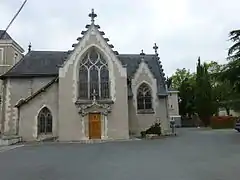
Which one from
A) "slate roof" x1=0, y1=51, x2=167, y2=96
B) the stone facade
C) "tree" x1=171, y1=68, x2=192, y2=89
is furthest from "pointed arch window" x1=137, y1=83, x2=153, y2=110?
"tree" x1=171, y1=68, x2=192, y2=89

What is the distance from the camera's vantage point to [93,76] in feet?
103

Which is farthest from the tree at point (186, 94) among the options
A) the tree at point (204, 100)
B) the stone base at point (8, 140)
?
the stone base at point (8, 140)

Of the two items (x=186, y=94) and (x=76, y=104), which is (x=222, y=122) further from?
(x=76, y=104)

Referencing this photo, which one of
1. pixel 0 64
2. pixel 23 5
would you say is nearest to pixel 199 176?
pixel 23 5

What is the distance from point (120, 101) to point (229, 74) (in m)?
9.93

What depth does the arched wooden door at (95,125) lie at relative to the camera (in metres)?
30.3

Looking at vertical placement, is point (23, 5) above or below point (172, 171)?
above

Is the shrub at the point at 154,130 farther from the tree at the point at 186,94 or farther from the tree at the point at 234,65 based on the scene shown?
the tree at the point at 186,94

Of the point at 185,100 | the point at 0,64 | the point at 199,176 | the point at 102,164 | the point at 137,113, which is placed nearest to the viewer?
the point at 199,176

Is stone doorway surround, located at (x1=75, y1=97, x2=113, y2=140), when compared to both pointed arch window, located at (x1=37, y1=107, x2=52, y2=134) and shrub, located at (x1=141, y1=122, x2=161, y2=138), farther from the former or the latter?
shrub, located at (x1=141, y1=122, x2=161, y2=138)

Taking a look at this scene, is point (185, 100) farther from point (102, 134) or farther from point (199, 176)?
point (199, 176)

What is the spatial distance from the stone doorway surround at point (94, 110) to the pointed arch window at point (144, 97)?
17.5 ft

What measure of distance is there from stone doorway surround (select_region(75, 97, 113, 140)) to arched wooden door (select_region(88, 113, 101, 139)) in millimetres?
280

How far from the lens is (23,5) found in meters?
10.2
